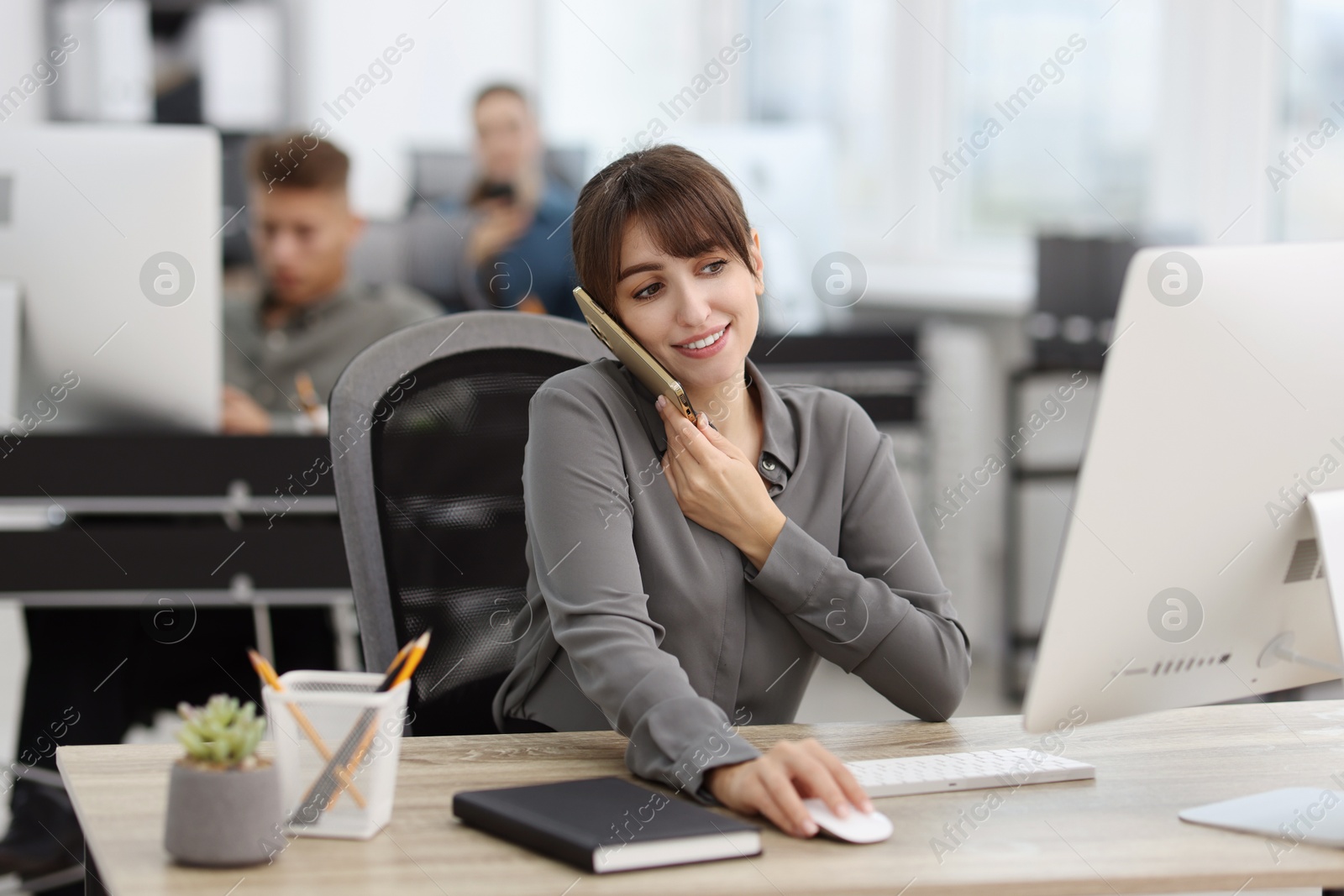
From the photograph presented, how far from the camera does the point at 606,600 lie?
122 centimetres

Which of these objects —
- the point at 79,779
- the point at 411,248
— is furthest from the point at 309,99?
the point at 79,779

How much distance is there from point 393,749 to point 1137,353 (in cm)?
57

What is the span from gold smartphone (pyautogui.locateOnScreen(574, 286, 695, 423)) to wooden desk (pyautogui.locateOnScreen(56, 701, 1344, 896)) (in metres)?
0.31

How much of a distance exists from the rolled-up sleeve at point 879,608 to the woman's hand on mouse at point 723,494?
19mm

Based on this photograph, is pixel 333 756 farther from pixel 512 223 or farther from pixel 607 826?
pixel 512 223

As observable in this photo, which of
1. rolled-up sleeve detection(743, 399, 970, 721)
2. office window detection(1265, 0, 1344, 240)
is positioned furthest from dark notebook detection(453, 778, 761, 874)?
office window detection(1265, 0, 1344, 240)

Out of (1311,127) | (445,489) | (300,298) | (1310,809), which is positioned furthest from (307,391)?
(1311,127)

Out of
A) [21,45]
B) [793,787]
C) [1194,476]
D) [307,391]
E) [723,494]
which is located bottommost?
[307,391]

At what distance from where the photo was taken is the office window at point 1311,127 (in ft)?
11.4

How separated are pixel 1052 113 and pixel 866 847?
3769mm

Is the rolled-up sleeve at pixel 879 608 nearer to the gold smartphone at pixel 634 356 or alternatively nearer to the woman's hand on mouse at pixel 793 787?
the gold smartphone at pixel 634 356

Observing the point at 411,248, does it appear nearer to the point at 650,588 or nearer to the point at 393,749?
the point at 650,588

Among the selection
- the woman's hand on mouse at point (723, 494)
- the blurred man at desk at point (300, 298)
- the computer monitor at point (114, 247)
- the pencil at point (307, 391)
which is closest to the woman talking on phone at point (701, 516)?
the woman's hand on mouse at point (723, 494)

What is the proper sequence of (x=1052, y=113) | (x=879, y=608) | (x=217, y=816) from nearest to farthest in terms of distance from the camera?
(x=217, y=816) < (x=879, y=608) < (x=1052, y=113)
